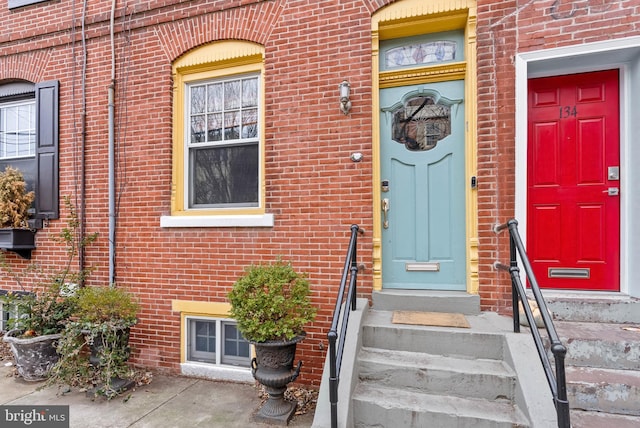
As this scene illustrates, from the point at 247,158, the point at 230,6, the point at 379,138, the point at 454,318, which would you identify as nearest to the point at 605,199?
the point at 454,318

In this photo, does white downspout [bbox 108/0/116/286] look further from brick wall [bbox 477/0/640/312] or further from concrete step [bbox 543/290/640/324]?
concrete step [bbox 543/290/640/324]

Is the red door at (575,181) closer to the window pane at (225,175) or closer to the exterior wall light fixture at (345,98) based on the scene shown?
the exterior wall light fixture at (345,98)

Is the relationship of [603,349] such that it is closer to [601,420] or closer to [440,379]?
[601,420]

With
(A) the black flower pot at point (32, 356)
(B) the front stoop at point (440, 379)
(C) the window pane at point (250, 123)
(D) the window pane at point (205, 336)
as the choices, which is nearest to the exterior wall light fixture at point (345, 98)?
(C) the window pane at point (250, 123)

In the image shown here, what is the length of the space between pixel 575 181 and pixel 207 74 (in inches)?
165

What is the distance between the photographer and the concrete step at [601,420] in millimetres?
2242

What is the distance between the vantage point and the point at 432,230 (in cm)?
351

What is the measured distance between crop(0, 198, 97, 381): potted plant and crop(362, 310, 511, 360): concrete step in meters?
3.41

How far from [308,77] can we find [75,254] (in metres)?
3.74

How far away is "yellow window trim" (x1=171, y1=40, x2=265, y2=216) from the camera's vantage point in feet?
13.0

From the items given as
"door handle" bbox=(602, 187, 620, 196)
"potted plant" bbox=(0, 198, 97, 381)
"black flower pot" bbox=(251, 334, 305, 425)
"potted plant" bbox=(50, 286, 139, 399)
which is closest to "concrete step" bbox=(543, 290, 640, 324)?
"door handle" bbox=(602, 187, 620, 196)

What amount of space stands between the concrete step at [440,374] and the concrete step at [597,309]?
2.93ft

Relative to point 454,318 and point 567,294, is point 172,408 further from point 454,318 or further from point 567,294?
point 567,294

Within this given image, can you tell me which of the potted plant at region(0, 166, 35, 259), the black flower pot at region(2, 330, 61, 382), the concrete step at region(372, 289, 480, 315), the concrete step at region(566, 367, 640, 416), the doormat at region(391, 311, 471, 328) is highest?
the potted plant at region(0, 166, 35, 259)
